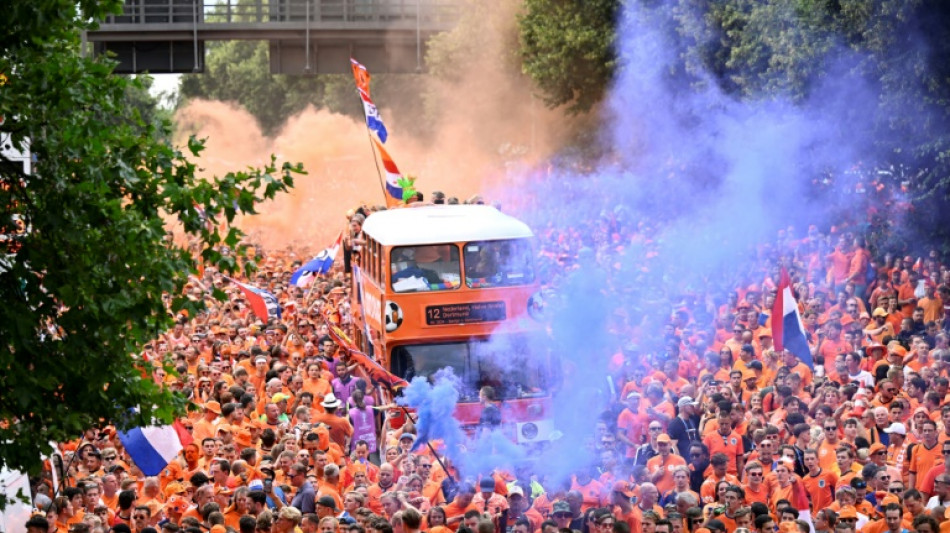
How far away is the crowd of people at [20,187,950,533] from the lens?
12.0 m

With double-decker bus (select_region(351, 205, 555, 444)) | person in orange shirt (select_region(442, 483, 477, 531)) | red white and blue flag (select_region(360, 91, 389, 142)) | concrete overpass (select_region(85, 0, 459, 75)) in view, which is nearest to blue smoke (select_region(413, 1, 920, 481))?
double-decker bus (select_region(351, 205, 555, 444))

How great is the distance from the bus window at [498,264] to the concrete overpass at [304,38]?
31475mm

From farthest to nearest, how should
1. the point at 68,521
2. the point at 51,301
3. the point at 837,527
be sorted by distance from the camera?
the point at 68,521
the point at 837,527
the point at 51,301

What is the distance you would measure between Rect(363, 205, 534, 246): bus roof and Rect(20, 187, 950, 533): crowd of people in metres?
1.80

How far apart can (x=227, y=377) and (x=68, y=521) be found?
7.00 metres

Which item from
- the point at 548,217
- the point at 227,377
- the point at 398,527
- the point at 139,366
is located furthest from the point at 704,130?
the point at 139,366

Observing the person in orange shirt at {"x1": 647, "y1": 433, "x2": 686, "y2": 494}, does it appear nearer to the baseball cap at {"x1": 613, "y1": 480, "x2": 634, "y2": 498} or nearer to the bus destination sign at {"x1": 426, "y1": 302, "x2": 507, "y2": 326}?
the baseball cap at {"x1": 613, "y1": 480, "x2": 634, "y2": 498}

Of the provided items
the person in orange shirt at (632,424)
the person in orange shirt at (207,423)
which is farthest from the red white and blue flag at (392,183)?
the person in orange shirt at (632,424)

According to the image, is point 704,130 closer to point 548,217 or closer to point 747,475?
point 548,217

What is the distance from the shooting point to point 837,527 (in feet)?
36.7

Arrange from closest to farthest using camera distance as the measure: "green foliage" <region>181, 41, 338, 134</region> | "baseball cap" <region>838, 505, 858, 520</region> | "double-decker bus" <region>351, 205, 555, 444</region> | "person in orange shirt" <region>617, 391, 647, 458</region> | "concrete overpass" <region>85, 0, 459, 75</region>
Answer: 1. "baseball cap" <region>838, 505, 858, 520</region>
2. "person in orange shirt" <region>617, 391, 647, 458</region>
3. "double-decker bus" <region>351, 205, 555, 444</region>
4. "concrete overpass" <region>85, 0, 459, 75</region>
5. "green foliage" <region>181, 41, 338, 134</region>

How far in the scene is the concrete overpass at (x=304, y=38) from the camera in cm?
4894

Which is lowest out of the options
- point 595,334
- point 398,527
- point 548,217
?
point 398,527

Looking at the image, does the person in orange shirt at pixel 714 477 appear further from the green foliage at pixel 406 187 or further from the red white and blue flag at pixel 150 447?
the green foliage at pixel 406 187
